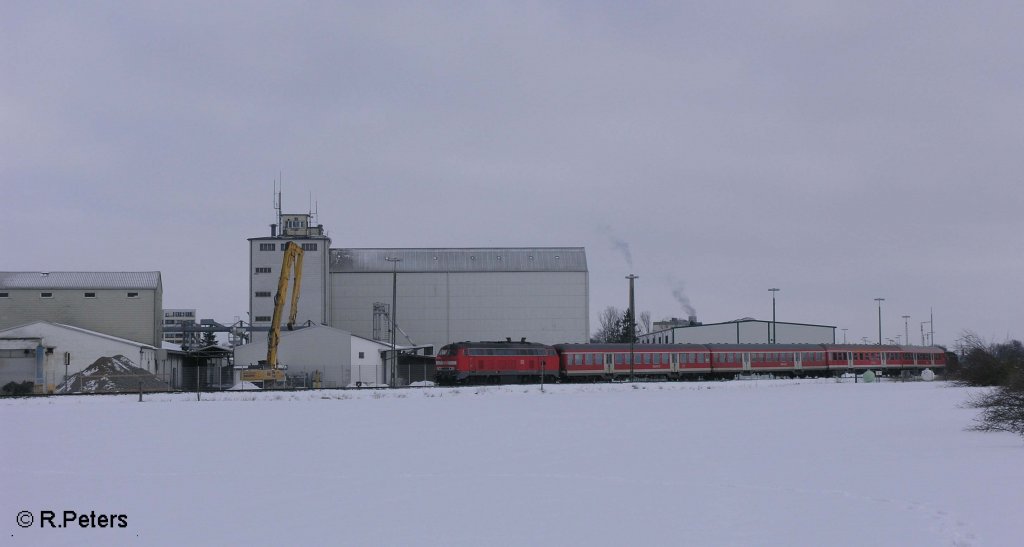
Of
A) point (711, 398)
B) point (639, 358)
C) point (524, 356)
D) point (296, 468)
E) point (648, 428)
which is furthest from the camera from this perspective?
point (639, 358)

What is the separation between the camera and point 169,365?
74.4 metres

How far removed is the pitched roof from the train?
26911 millimetres

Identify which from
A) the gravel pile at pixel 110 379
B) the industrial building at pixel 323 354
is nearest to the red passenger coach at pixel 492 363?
the industrial building at pixel 323 354

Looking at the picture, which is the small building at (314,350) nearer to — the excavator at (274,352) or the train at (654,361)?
the excavator at (274,352)

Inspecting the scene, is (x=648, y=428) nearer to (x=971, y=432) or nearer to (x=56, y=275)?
(x=971, y=432)

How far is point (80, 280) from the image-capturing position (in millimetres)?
72312

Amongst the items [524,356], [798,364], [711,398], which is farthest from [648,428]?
[798,364]

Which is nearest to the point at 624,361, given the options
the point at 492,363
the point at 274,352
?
the point at 492,363

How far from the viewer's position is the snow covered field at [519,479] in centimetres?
1216

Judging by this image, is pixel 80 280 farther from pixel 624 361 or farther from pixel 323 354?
pixel 624 361

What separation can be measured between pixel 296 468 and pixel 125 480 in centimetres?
321

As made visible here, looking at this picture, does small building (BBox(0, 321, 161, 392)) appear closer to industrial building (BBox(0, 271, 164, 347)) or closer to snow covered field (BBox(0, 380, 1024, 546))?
industrial building (BBox(0, 271, 164, 347))

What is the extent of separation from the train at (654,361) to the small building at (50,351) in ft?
74.0

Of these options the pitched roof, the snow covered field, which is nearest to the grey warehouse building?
the pitched roof
